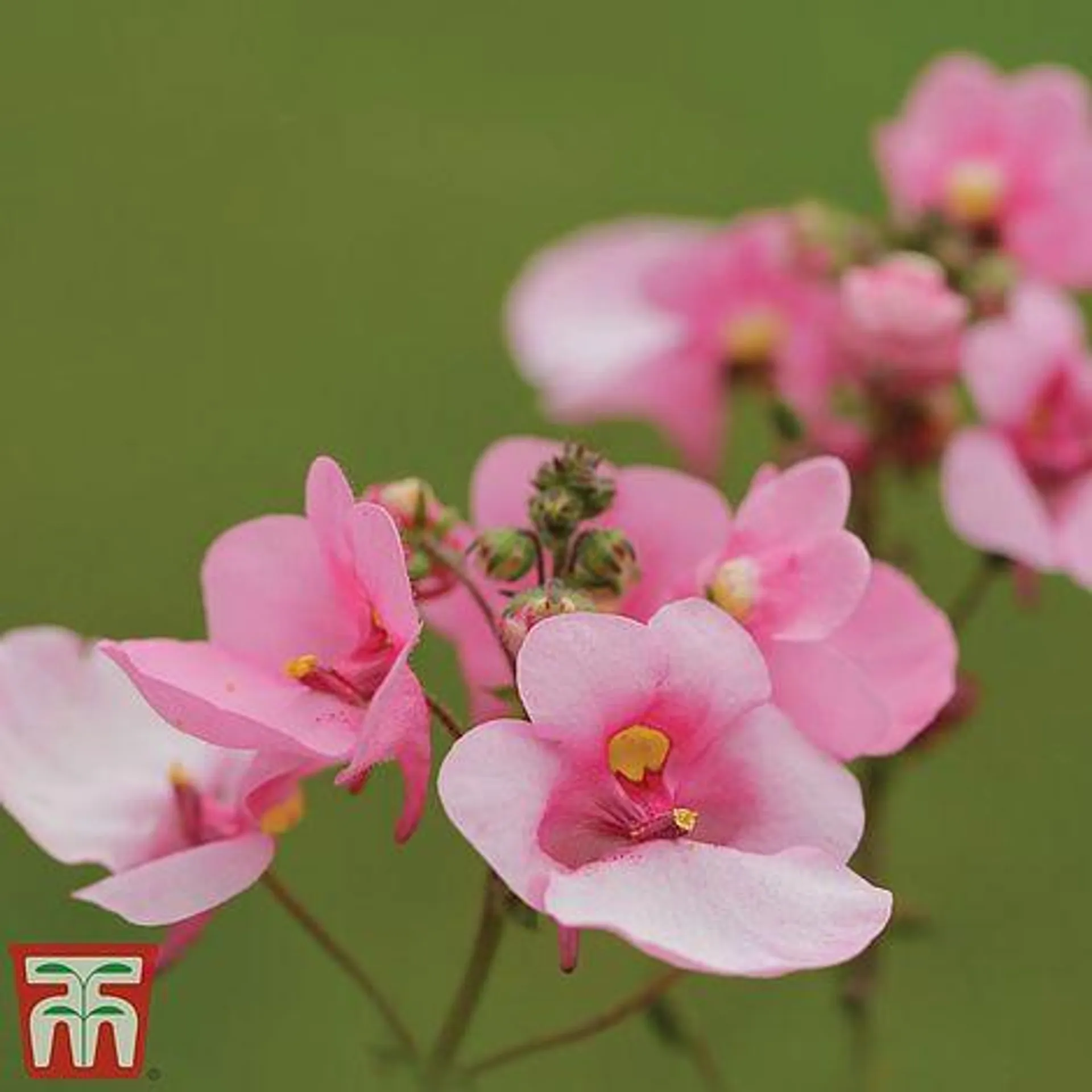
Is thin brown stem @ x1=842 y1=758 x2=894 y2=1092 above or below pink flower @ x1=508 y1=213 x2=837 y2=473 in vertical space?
below

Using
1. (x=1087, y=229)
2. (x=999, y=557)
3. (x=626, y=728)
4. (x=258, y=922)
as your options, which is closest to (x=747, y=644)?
(x=626, y=728)

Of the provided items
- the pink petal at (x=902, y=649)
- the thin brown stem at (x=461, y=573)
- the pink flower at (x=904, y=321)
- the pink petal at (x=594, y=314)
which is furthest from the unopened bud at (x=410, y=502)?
the pink petal at (x=594, y=314)

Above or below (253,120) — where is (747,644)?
above

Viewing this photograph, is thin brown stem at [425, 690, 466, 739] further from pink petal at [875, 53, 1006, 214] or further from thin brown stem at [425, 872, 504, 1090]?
pink petal at [875, 53, 1006, 214]

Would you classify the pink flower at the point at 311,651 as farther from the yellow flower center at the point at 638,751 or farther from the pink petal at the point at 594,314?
the pink petal at the point at 594,314

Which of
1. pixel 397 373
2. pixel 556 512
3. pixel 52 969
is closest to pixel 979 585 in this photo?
pixel 556 512

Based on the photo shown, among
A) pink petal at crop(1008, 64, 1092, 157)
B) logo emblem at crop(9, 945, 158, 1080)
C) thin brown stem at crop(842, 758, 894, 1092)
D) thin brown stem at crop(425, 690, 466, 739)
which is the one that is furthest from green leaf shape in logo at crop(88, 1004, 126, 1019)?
pink petal at crop(1008, 64, 1092, 157)

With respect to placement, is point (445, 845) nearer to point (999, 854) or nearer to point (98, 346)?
point (999, 854)
